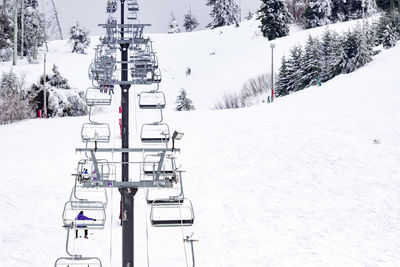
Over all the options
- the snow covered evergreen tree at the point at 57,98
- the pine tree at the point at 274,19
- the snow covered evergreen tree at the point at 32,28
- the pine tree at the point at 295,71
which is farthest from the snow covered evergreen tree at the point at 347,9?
the snow covered evergreen tree at the point at 57,98

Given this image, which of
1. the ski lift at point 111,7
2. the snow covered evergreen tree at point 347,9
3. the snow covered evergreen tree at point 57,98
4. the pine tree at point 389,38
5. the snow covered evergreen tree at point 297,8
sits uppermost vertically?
the snow covered evergreen tree at point 297,8

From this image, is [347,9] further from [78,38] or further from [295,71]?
[78,38]

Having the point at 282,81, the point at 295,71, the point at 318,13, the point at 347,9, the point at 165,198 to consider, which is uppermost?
→ the point at 347,9

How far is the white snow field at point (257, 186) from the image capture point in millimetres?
17500

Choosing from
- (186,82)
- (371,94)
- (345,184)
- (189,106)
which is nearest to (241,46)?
(186,82)

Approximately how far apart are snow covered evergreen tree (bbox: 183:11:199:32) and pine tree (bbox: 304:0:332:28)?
49.1 metres

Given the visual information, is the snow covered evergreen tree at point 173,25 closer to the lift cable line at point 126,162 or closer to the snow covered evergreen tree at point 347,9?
the snow covered evergreen tree at point 347,9

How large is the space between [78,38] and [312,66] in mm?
45331

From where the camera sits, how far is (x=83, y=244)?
58.6 feet

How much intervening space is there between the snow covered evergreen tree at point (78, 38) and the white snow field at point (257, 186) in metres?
45.0

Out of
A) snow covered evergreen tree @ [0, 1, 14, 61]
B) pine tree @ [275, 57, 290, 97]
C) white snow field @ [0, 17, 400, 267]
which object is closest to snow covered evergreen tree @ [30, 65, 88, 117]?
white snow field @ [0, 17, 400, 267]

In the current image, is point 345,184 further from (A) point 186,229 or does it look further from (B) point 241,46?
(B) point 241,46

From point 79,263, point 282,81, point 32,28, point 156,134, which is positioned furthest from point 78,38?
point 79,263

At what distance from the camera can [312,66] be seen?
48188 millimetres
